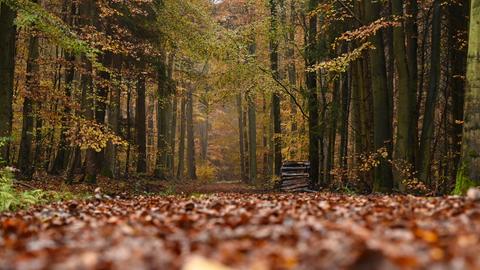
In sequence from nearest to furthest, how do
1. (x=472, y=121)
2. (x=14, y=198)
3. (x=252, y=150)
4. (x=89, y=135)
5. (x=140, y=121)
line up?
(x=472, y=121), (x=14, y=198), (x=89, y=135), (x=140, y=121), (x=252, y=150)

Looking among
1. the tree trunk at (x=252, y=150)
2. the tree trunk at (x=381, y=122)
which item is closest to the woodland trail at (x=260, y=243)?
the tree trunk at (x=381, y=122)

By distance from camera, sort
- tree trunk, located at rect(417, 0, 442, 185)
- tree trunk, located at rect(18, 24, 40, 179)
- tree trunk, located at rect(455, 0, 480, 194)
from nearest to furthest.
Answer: tree trunk, located at rect(455, 0, 480, 194)
tree trunk, located at rect(417, 0, 442, 185)
tree trunk, located at rect(18, 24, 40, 179)

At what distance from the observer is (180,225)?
4074mm

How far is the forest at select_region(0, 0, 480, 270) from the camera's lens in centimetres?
279

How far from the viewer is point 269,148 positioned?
105 ft

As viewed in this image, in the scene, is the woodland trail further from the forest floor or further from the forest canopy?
the forest canopy

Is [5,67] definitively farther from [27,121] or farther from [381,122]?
[381,122]

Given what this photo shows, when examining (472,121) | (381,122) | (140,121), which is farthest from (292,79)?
(472,121)

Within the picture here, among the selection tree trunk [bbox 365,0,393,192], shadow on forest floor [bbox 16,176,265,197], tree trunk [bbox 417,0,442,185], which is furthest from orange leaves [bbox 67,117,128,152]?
tree trunk [bbox 417,0,442,185]

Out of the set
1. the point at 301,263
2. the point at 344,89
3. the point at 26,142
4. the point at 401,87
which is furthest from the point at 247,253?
the point at 344,89

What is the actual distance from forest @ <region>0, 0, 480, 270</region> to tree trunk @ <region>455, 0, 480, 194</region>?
0.02 meters

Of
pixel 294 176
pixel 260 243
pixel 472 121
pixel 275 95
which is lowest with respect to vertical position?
pixel 294 176

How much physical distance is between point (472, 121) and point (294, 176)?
1295 cm

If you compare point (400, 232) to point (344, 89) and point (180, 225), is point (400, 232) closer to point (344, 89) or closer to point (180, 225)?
point (180, 225)
